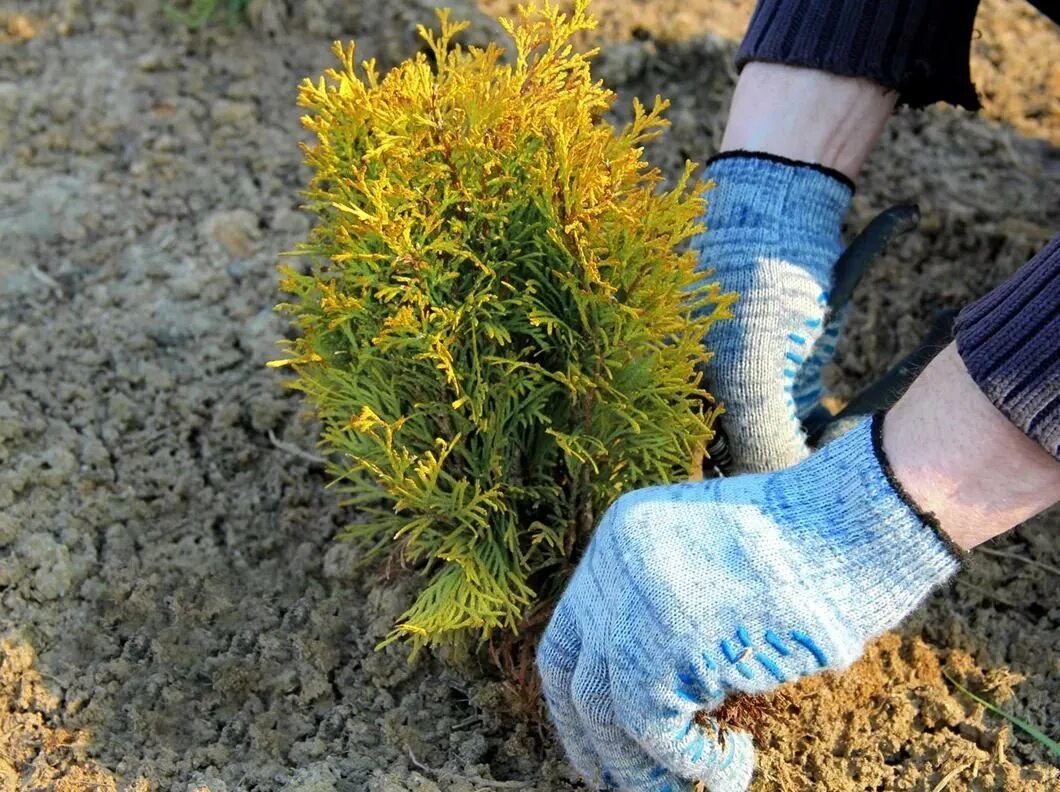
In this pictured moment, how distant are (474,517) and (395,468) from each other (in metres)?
0.18

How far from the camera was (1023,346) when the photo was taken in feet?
5.44

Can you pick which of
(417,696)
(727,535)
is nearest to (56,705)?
(417,696)

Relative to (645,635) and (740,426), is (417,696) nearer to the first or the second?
(645,635)

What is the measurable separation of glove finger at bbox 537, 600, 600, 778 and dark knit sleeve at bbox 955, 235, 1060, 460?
741 millimetres

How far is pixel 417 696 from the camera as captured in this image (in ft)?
7.43

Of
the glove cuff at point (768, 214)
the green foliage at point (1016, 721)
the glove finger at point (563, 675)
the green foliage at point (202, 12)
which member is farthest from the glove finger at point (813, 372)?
the green foliage at point (202, 12)

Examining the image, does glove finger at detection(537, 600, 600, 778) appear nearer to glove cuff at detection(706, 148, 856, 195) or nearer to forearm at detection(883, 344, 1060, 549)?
forearm at detection(883, 344, 1060, 549)

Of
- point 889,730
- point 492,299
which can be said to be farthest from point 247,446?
point 889,730

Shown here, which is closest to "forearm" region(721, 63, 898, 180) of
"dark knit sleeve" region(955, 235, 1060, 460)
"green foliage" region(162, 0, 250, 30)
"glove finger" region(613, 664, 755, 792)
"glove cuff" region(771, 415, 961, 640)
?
"dark knit sleeve" region(955, 235, 1060, 460)

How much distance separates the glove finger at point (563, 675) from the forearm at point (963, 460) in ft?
1.88

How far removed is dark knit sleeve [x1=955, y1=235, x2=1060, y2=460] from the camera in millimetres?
1617

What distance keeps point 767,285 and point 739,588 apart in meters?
0.73

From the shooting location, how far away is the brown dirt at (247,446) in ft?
7.16

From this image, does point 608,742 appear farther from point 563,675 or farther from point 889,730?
point 889,730
